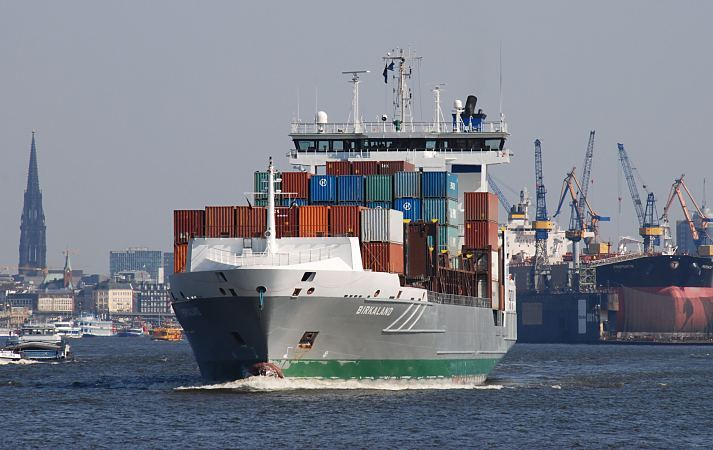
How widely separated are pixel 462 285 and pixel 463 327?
2.24 metres

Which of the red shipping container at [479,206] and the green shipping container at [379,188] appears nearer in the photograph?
the green shipping container at [379,188]

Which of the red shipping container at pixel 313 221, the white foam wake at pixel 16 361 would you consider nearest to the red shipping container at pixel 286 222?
the red shipping container at pixel 313 221

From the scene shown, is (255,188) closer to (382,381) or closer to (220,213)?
(220,213)

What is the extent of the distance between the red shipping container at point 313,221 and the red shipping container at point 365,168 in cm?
792

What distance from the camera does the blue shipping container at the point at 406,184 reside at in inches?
2383

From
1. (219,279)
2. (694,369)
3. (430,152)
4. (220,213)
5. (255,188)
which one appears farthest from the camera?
(694,369)

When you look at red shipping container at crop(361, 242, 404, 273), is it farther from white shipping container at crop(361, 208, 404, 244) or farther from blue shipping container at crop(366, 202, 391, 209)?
blue shipping container at crop(366, 202, 391, 209)

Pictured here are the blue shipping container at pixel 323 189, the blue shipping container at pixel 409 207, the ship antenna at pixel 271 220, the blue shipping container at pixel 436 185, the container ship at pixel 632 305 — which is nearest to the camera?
the ship antenna at pixel 271 220

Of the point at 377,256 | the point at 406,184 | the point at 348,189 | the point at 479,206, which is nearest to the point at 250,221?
the point at 377,256

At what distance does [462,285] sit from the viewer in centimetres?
6375

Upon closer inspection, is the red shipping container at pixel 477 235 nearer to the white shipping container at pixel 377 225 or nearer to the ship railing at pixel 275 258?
the white shipping container at pixel 377 225

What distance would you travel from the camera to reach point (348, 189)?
59.8 m

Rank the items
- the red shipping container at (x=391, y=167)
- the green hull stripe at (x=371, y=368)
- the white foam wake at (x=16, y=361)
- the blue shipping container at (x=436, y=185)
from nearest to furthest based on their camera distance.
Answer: the green hull stripe at (x=371, y=368) → the blue shipping container at (x=436, y=185) → the red shipping container at (x=391, y=167) → the white foam wake at (x=16, y=361)

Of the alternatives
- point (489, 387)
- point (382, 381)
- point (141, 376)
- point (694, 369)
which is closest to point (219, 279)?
point (382, 381)
